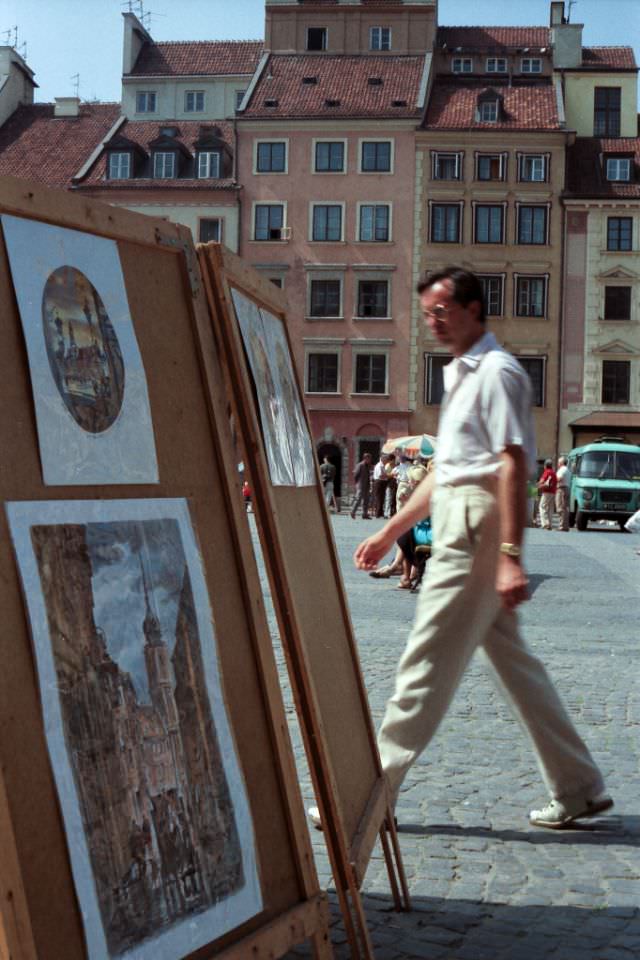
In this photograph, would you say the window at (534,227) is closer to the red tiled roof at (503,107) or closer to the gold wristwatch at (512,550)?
the red tiled roof at (503,107)

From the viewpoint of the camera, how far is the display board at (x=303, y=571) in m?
3.49

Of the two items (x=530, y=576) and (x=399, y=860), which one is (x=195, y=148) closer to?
(x=530, y=576)

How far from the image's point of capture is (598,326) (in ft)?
173

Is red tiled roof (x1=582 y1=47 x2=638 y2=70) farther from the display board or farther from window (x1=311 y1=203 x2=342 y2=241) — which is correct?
the display board

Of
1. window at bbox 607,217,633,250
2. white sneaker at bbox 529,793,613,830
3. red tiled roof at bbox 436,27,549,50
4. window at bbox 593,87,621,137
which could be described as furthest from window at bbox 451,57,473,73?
white sneaker at bbox 529,793,613,830

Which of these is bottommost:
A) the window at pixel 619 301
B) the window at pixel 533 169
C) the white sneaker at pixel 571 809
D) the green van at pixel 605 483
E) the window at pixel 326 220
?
the green van at pixel 605 483

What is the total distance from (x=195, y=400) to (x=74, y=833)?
111 cm

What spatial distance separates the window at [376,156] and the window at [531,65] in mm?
10260

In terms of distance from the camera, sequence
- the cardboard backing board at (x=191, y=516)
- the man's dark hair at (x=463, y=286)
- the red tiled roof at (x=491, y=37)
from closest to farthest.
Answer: the cardboard backing board at (x=191, y=516)
the man's dark hair at (x=463, y=286)
the red tiled roof at (x=491, y=37)

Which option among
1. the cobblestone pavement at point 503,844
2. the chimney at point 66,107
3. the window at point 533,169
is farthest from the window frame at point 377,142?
the cobblestone pavement at point 503,844

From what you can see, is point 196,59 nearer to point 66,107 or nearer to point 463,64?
point 66,107

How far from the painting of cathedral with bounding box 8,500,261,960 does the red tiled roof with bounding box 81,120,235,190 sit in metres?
52.4

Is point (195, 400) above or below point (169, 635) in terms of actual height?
above

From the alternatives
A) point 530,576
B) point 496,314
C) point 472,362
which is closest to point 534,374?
point 496,314
